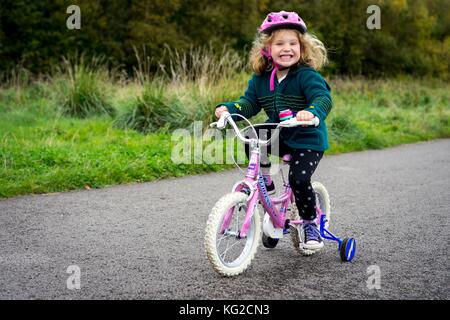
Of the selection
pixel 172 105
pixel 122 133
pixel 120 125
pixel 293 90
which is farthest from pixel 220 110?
pixel 120 125

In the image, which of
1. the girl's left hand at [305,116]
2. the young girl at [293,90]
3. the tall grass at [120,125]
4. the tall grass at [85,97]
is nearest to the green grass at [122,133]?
the tall grass at [120,125]

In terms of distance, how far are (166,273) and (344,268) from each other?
1.20m

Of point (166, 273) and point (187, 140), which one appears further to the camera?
point (187, 140)

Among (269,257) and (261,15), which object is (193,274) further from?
(261,15)

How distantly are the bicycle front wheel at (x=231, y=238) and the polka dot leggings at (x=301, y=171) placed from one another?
1.16 ft

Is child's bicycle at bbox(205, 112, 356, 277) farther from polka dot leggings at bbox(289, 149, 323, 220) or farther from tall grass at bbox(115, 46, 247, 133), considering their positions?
tall grass at bbox(115, 46, 247, 133)

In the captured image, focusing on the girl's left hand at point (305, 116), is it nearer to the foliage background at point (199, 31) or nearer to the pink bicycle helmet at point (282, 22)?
the pink bicycle helmet at point (282, 22)

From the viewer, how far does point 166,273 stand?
12.2 ft

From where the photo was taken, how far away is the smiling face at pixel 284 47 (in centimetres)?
384

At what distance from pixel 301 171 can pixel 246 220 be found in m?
0.50

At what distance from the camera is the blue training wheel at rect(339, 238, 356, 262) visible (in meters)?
4.04

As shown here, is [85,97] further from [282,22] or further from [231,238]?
[231,238]

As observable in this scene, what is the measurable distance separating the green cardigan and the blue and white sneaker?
57 cm
